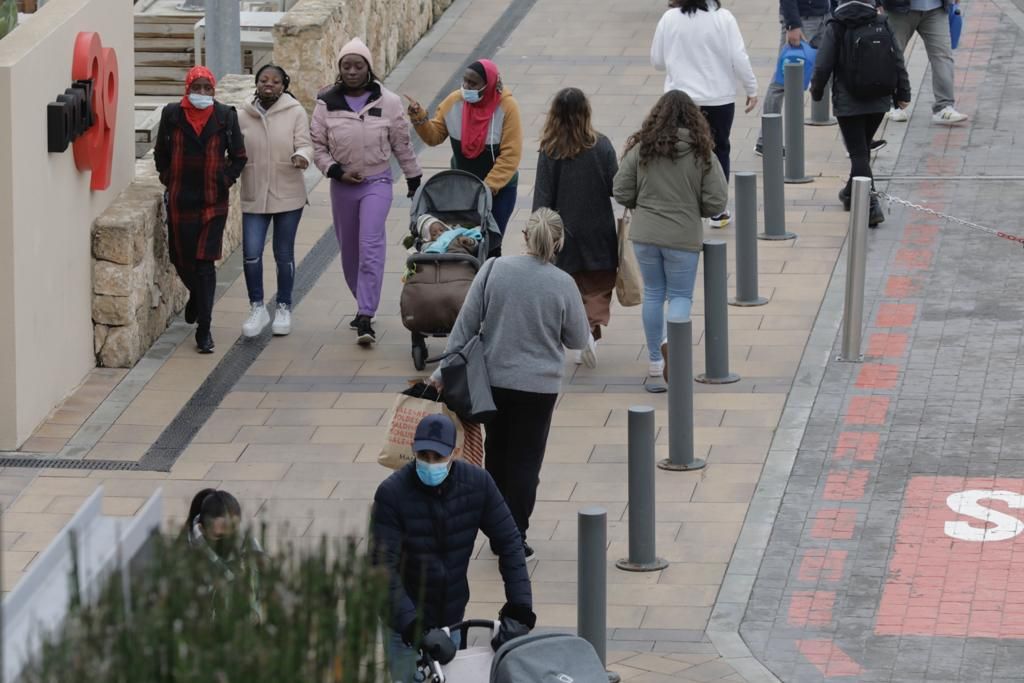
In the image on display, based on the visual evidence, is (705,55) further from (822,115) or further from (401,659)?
(401,659)

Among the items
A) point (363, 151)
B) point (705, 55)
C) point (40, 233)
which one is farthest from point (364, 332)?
point (705, 55)

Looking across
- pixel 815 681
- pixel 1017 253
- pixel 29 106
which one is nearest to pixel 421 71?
pixel 1017 253

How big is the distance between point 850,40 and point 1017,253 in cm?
178

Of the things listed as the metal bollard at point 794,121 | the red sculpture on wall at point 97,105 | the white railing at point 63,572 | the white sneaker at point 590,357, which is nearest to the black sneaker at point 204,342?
the red sculpture on wall at point 97,105

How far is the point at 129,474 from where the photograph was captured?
11.0 meters

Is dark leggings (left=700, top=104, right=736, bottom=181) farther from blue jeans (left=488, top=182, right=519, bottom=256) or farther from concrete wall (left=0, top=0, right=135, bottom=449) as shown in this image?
concrete wall (left=0, top=0, right=135, bottom=449)

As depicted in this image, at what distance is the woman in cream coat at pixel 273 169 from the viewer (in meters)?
12.5

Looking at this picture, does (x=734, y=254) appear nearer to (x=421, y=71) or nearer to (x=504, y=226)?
(x=504, y=226)

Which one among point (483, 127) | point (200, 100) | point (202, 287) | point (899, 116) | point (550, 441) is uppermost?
point (200, 100)

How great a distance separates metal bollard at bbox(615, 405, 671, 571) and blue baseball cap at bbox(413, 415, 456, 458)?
160 cm

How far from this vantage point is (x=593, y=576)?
27.5 ft

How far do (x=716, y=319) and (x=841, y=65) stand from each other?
3085 mm

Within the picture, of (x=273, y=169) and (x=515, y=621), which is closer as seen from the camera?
(x=515, y=621)

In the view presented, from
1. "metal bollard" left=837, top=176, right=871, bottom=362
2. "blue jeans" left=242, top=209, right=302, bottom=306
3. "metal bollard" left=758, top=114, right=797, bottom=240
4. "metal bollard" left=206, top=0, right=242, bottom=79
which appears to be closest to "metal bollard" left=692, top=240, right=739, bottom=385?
"metal bollard" left=837, top=176, right=871, bottom=362
